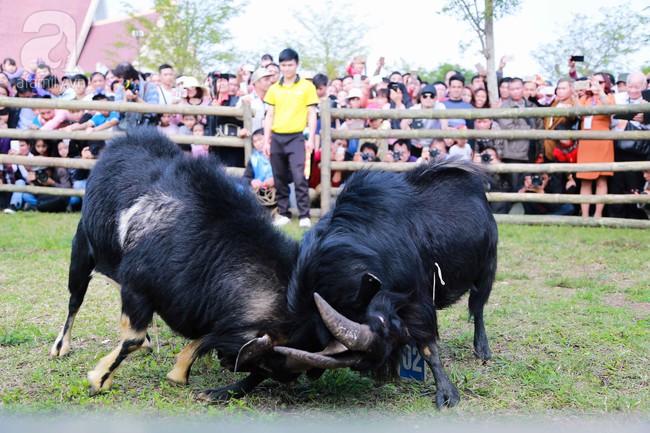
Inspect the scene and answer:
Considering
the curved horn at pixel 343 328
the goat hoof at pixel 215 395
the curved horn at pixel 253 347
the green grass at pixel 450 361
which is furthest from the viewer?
the goat hoof at pixel 215 395

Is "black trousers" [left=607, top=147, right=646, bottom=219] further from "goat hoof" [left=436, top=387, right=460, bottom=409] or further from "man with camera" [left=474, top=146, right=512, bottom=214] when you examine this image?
"goat hoof" [left=436, top=387, right=460, bottom=409]

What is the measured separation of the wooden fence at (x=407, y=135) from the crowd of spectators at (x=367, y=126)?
22 cm

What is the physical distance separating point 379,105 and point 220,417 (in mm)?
8581

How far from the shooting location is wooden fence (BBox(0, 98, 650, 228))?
966 cm

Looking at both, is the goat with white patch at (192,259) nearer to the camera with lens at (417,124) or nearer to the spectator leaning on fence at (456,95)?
the camera with lens at (417,124)

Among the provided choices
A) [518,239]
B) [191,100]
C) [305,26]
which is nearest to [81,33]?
[305,26]

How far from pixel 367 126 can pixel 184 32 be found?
12410 mm

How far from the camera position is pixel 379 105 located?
11.4 m

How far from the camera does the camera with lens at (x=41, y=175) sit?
11.3 metres

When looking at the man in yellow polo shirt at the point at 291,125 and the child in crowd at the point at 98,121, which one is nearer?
the man in yellow polo shirt at the point at 291,125

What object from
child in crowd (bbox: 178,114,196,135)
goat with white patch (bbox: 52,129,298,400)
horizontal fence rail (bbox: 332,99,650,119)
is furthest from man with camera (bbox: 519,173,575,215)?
goat with white patch (bbox: 52,129,298,400)

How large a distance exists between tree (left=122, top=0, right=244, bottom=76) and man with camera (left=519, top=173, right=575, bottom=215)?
47.4 feet

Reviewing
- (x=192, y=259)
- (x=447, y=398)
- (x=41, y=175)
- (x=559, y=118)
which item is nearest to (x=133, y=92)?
(x=41, y=175)

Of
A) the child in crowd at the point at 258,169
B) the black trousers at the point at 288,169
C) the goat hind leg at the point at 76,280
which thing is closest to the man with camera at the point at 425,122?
the black trousers at the point at 288,169
